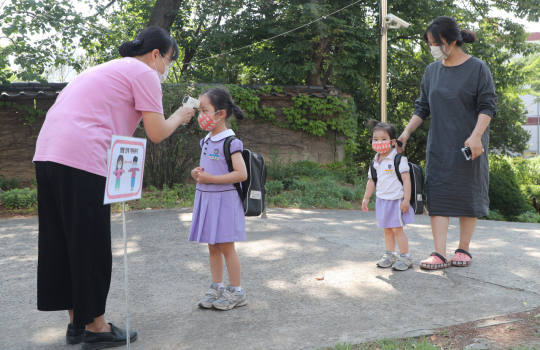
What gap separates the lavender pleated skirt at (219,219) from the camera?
3.04 metres

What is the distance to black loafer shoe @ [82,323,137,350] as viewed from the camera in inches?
97.0

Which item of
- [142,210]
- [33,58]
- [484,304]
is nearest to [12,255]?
[142,210]

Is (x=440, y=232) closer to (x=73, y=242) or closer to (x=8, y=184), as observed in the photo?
(x=73, y=242)

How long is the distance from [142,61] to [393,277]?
2.55 metres

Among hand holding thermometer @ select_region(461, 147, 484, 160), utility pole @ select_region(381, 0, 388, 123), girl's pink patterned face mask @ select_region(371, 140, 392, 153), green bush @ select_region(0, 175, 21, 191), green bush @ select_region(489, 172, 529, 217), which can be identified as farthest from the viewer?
green bush @ select_region(489, 172, 529, 217)

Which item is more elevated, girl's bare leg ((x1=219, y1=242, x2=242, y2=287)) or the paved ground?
girl's bare leg ((x1=219, y1=242, x2=242, y2=287))

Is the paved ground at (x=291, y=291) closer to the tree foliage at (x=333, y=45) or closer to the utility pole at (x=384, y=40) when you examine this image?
the utility pole at (x=384, y=40)

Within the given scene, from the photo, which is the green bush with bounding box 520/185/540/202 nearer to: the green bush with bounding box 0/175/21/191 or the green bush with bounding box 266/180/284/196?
the green bush with bounding box 266/180/284/196

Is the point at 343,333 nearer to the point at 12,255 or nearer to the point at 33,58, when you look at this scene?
the point at 12,255

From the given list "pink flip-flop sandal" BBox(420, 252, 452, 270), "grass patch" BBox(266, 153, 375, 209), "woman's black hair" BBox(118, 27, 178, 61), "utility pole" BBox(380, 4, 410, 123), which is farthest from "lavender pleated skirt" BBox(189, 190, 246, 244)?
"utility pole" BBox(380, 4, 410, 123)

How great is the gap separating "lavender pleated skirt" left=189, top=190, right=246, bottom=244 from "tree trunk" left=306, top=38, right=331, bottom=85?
10661 millimetres

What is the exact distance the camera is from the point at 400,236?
3.93 metres

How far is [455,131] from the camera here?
3891mm

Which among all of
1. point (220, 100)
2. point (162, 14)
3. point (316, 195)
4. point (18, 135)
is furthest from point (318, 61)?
point (220, 100)
